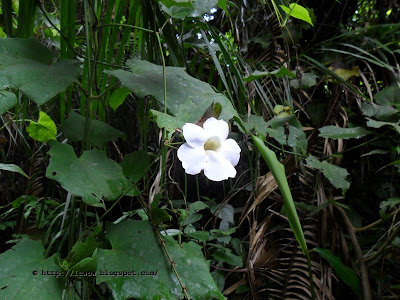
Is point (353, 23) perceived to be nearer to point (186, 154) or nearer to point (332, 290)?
point (332, 290)

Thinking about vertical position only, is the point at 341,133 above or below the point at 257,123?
below

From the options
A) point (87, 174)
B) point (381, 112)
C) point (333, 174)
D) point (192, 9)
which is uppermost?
point (192, 9)

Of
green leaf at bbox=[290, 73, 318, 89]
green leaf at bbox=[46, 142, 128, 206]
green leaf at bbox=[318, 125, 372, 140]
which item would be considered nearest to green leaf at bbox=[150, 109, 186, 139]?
green leaf at bbox=[46, 142, 128, 206]

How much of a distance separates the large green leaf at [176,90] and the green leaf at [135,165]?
129mm

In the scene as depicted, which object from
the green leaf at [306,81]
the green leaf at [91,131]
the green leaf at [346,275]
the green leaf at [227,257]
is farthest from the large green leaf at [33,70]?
the green leaf at [306,81]

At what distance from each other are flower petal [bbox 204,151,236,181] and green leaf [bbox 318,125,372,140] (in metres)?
0.78

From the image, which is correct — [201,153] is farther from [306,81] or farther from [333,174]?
[306,81]

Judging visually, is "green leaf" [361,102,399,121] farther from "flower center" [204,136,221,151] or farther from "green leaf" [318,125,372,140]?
"flower center" [204,136,221,151]

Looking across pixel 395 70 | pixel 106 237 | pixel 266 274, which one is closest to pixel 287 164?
pixel 266 274

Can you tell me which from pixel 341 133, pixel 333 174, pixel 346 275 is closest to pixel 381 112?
pixel 341 133

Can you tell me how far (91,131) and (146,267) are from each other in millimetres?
285

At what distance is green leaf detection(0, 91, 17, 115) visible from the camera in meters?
0.49

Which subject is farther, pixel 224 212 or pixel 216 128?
pixel 224 212

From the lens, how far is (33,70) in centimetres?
54
